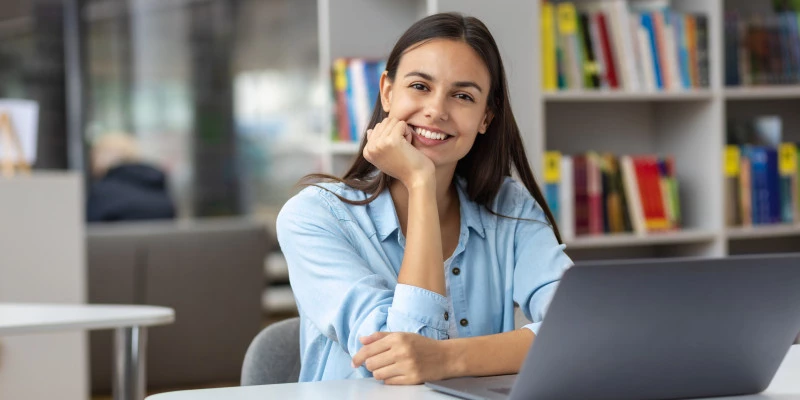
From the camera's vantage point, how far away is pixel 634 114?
3.79 m

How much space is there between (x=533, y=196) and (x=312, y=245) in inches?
18.9

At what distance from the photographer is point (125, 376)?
2.36 meters

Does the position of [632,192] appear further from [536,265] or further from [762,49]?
[536,265]

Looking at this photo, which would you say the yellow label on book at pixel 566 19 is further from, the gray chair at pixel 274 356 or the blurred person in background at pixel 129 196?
the blurred person in background at pixel 129 196

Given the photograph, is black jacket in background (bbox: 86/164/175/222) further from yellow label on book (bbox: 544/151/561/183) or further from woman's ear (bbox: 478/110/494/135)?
woman's ear (bbox: 478/110/494/135)

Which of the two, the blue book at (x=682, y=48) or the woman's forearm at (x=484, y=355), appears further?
the blue book at (x=682, y=48)

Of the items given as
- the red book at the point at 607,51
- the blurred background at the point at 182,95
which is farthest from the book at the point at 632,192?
the blurred background at the point at 182,95

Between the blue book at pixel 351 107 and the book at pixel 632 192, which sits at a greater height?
the blue book at pixel 351 107

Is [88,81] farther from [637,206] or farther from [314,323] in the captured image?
[314,323]

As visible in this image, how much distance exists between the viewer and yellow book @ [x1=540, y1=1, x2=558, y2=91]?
10.8 feet

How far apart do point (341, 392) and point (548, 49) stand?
2.22 metres

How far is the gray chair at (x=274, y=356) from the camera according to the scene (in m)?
1.70

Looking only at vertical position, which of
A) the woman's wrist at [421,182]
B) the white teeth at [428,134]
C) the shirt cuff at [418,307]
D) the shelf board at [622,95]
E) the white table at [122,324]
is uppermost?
the shelf board at [622,95]

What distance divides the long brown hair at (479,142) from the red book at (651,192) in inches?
66.7
